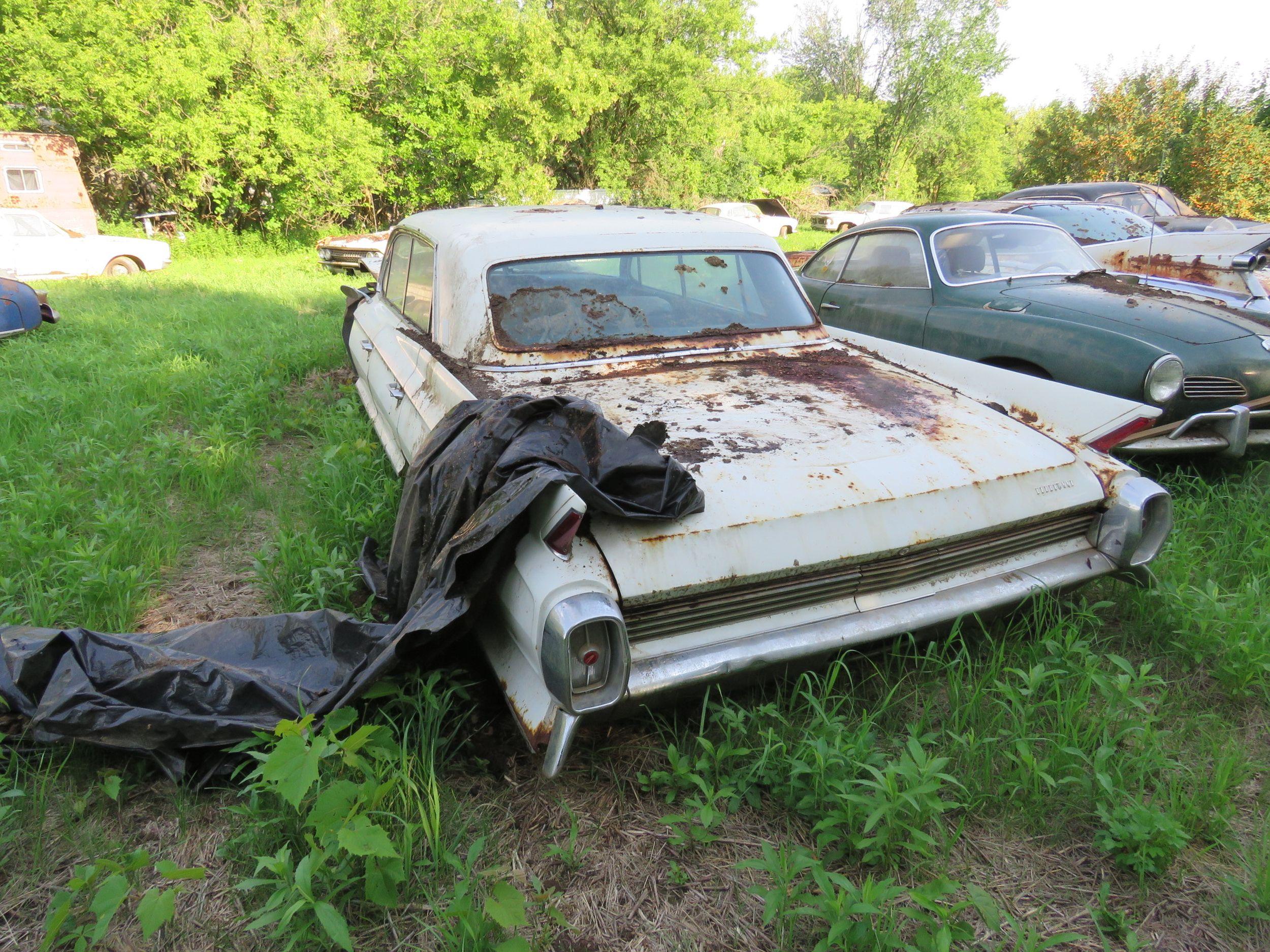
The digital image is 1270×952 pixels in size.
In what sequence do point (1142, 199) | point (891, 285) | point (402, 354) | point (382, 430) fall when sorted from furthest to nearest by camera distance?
1. point (1142, 199)
2. point (891, 285)
3. point (382, 430)
4. point (402, 354)

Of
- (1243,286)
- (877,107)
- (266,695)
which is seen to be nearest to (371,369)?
(266,695)

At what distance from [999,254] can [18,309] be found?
8.61m

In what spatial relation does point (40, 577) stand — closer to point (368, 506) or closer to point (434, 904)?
point (368, 506)

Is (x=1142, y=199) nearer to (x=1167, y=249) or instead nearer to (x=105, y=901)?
(x=1167, y=249)

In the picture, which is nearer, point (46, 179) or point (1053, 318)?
point (1053, 318)

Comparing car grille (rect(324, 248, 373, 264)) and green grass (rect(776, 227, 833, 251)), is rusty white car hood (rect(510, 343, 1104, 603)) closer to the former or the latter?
car grille (rect(324, 248, 373, 264))

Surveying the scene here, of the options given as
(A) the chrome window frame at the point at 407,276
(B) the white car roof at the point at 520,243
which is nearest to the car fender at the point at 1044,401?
(B) the white car roof at the point at 520,243

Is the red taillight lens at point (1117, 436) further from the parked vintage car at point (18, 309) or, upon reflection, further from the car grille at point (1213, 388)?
the parked vintage car at point (18, 309)

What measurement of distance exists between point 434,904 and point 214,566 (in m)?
2.23

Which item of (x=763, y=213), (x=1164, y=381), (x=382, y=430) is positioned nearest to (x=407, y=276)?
(x=382, y=430)

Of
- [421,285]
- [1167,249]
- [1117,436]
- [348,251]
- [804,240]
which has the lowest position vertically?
[804,240]

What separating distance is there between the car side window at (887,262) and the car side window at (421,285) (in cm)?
318

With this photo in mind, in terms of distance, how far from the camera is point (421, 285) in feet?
13.0

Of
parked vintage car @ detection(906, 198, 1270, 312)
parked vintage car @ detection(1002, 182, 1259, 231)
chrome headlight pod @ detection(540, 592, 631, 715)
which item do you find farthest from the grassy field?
parked vintage car @ detection(1002, 182, 1259, 231)
